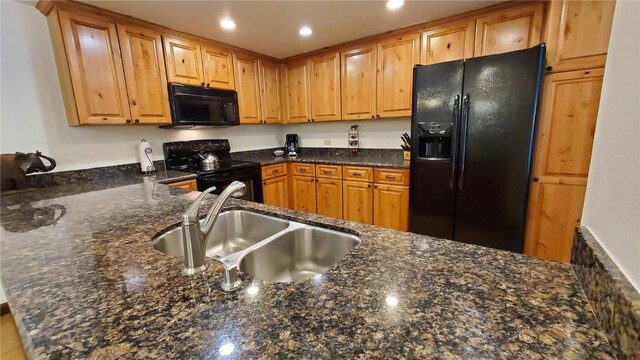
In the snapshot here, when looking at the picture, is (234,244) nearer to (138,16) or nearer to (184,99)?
(184,99)

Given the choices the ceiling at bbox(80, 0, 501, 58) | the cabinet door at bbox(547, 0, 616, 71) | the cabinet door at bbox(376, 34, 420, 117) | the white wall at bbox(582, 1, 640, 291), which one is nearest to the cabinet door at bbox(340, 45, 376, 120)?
the cabinet door at bbox(376, 34, 420, 117)

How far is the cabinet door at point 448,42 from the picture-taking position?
2352mm

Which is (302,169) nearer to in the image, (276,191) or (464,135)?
(276,191)

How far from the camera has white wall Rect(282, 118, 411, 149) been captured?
10.4 ft

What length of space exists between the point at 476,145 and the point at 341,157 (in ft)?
5.47

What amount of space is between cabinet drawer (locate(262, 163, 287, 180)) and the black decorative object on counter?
1.81 m

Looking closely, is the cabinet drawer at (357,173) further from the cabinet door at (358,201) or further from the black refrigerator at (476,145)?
the black refrigerator at (476,145)

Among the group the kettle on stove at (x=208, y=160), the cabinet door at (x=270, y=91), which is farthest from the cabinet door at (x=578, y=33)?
the kettle on stove at (x=208, y=160)

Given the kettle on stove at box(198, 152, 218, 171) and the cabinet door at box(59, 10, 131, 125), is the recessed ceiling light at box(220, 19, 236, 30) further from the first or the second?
the kettle on stove at box(198, 152, 218, 171)

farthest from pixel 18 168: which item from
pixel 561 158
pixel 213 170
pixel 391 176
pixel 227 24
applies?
pixel 561 158

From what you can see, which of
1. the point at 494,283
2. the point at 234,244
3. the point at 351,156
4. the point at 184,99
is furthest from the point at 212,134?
the point at 494,283

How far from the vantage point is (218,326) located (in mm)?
521

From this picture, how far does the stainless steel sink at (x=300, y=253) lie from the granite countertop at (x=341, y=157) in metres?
1.73

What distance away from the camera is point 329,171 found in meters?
3.10
